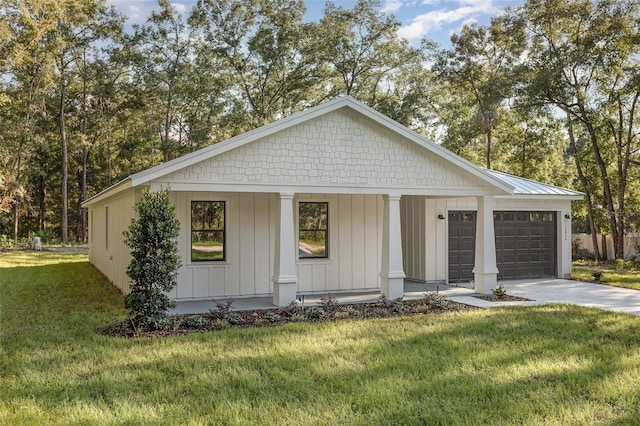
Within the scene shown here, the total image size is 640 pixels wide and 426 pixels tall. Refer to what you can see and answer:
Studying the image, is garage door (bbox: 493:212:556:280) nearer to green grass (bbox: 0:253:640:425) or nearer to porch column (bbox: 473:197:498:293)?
porch column (bbox: 473:197:498:293)

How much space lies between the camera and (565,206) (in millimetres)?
15430

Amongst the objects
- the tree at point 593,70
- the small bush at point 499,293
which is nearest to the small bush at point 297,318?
the small bush at point 499,293

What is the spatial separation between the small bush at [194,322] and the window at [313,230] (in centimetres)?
405

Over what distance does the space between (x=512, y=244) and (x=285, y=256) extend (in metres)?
7.83

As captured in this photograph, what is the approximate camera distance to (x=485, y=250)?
40.3 ft

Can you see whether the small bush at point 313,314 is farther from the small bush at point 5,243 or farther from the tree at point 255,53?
the small bush at point 5,243

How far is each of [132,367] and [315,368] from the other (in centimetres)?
224

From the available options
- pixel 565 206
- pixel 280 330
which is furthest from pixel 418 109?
pixel 280 330

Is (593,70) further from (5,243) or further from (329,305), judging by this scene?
(5,243)

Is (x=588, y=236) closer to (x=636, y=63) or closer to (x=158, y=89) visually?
(x=636, y=63)

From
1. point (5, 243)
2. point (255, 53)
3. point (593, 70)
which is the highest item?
point (255, 53)

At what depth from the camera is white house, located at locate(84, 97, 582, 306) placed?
1018 cm

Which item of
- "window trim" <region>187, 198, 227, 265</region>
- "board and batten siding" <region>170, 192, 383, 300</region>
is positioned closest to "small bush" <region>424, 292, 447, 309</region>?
"board and batten siding" <region>170, 192, 383, 300</region>

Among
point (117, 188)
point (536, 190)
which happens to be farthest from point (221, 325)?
point (536, 190)
